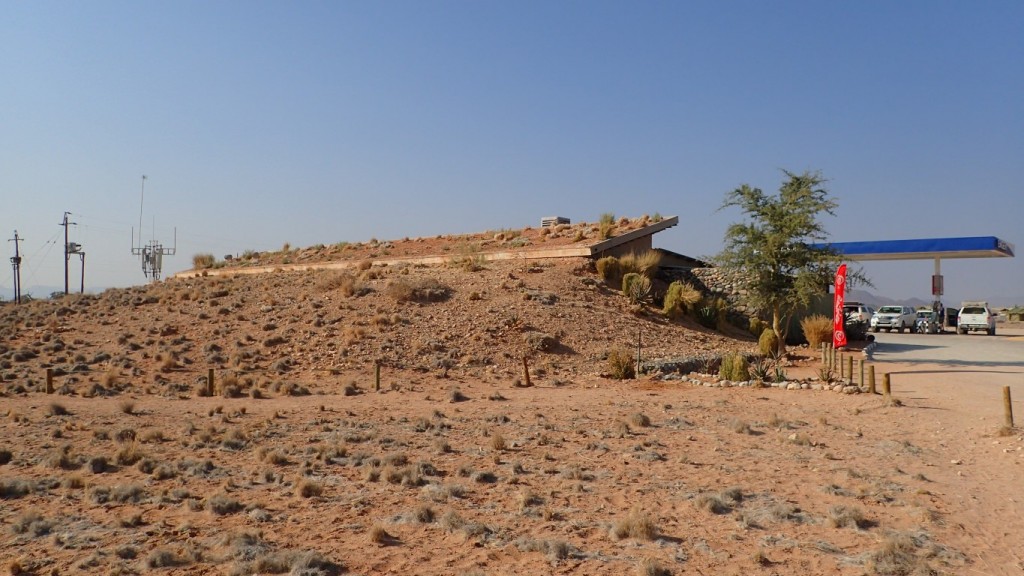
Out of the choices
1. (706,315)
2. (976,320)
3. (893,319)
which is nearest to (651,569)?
(706,315)

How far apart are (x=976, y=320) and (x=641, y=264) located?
79.2ft

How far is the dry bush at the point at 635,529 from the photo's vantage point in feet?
28.6

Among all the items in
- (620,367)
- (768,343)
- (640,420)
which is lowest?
(640,420)

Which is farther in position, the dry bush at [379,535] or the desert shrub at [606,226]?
the desert shrub at [606,226]

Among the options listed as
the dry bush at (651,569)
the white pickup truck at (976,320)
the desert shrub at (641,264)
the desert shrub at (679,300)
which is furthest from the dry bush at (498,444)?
the white pickup truck at (976,320)

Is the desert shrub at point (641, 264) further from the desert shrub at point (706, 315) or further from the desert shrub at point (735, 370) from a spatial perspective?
the desert shrub at point (735, 370)

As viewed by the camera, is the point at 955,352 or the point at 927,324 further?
the point at 927,324

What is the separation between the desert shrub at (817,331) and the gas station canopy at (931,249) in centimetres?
1966

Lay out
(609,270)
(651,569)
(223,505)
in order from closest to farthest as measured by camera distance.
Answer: (651,569) < (223,505) < (609,270)

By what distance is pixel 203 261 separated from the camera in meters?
53.9

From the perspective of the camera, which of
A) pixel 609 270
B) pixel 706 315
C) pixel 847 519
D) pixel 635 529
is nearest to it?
pixel 635 529

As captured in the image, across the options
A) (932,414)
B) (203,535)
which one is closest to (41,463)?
(203,535)

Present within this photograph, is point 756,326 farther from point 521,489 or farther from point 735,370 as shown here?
point 521,489

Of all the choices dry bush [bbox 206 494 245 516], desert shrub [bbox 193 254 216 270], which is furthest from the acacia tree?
desert shrub [bbox 193 254 216 270]
